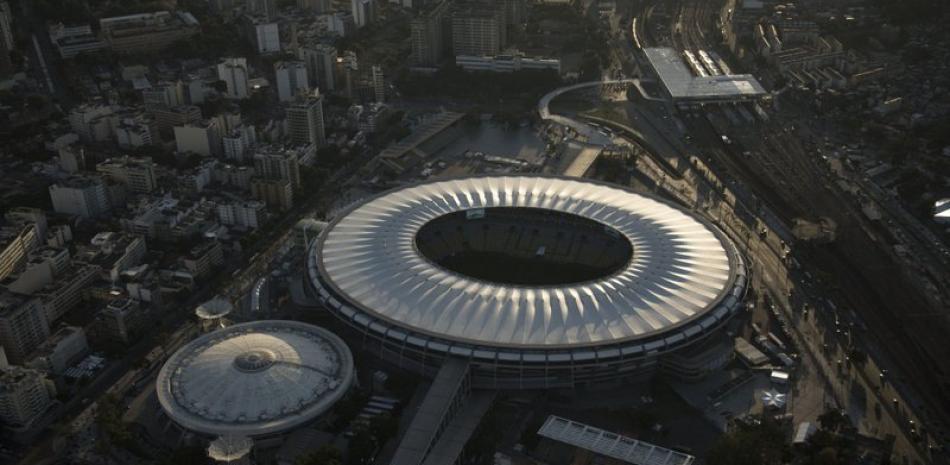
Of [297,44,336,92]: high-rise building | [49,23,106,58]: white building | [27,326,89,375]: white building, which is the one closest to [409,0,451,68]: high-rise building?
[297,44,336,92]: high-rise building

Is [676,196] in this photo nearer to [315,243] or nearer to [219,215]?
[315,243]

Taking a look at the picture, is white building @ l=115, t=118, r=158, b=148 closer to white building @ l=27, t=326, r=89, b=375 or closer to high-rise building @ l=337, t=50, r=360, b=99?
high-rise building @ l=337, t=50, r=360, b=99

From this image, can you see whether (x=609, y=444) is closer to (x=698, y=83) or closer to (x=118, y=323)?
(x=118, y=323)

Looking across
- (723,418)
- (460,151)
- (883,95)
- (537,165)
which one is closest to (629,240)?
(723,418)

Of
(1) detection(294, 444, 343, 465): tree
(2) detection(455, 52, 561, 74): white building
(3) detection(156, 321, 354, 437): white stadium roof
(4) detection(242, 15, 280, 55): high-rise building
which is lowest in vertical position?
(1) detection(294, 444, 343, 465): tree

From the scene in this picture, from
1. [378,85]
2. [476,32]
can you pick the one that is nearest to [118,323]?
[378,85]
